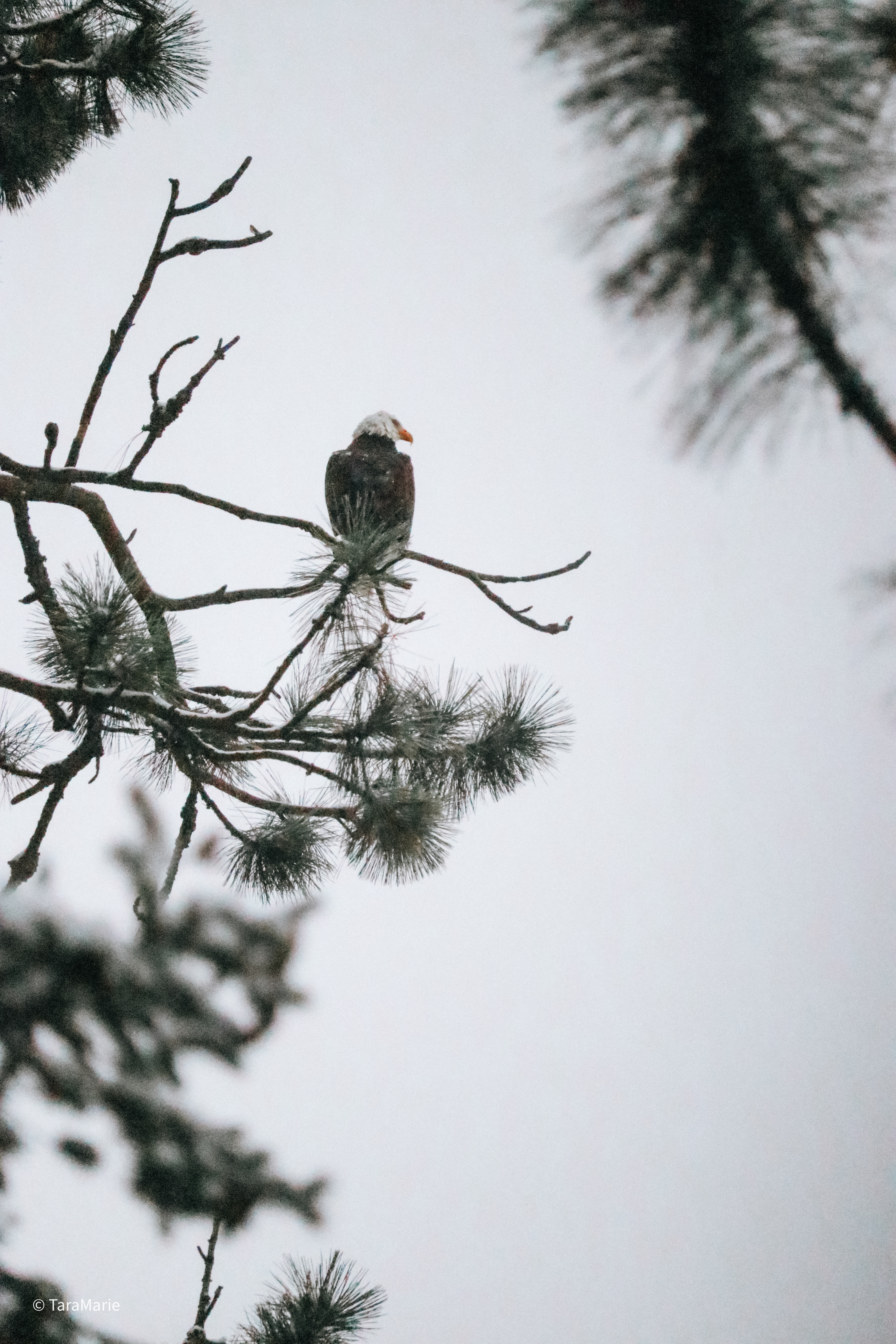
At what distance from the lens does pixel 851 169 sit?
0.56 m

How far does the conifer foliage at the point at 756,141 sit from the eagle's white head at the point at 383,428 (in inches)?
142

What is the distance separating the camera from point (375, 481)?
3.47 m

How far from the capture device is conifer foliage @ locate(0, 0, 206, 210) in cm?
231

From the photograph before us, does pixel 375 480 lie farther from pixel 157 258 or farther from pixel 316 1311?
pixel 316 1311

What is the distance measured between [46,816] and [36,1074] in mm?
1458

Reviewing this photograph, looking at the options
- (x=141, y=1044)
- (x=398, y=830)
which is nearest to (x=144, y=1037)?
(x=141, y=1044)

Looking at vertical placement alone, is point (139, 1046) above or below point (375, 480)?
below

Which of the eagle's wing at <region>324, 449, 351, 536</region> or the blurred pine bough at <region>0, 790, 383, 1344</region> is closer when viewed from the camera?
the blurred pine bough at <region>0, 790, 383, 1344</region>

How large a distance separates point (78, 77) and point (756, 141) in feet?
8.30

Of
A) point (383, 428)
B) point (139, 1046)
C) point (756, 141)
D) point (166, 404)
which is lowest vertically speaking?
point (139, 1046)

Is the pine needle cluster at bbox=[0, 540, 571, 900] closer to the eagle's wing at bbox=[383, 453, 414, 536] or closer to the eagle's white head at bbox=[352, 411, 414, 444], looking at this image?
the eagle's wing at bbox=[383, 453, 414, 536]

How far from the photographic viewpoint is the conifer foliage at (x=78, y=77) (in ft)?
7.57

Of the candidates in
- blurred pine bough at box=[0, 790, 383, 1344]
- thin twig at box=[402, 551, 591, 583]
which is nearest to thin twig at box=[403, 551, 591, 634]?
thin twig at box=[402, 551, 591, 583]

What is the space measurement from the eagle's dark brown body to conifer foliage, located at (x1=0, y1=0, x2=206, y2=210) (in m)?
1.38
